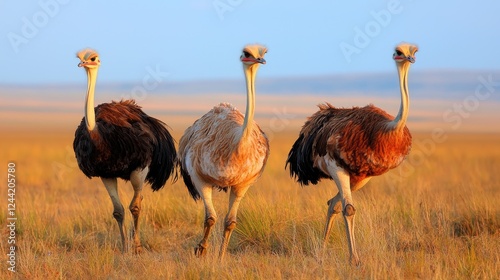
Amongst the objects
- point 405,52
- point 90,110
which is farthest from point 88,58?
point 405,52

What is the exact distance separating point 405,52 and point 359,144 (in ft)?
3.16

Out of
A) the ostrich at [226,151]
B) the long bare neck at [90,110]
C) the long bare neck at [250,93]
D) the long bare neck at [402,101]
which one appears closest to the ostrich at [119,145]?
the long bare neck at [90,110]

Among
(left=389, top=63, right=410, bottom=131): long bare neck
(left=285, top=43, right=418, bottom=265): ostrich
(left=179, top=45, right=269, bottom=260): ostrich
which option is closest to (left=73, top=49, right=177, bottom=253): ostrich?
(left=179, top=45, right=269, bottom=260): ostrich

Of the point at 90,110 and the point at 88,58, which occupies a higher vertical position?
the point at 88,58

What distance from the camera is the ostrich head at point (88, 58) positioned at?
30.8 feet

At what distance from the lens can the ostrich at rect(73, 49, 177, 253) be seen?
9.30 metres

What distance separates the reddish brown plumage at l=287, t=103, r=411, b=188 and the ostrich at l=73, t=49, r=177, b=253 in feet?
6.83

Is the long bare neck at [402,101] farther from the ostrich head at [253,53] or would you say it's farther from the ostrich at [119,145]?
the ostrich at [119,145]

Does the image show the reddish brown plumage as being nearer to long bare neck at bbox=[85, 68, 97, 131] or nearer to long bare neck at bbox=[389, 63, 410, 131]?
long bare neck at bbox=[389, 63, 410, 131]

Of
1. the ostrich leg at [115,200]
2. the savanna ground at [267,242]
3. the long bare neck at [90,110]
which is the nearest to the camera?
the savanna ground at [267,242]

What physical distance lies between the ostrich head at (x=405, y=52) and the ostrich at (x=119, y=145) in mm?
3111

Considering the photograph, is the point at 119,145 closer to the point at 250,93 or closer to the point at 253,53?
the point at 250,93

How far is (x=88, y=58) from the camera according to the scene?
943cm

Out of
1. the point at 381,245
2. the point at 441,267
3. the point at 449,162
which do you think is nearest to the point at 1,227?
the point at 381,245
